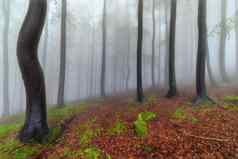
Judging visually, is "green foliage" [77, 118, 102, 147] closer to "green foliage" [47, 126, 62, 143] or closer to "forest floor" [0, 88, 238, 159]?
"forest floor" [0, 88, 238, 159]

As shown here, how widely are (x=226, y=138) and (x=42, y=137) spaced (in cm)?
648

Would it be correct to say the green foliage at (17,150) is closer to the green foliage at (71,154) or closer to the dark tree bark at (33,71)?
the dark tree bark at (33,71)

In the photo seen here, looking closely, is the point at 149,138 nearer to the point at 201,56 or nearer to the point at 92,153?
the point at 92,153

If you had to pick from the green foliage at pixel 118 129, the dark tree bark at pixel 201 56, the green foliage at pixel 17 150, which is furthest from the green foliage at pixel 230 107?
the green foliage at pixel 17 150

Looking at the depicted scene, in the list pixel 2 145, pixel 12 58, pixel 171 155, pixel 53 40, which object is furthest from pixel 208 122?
pixel 12 58

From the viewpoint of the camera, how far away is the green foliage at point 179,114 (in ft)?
20.6

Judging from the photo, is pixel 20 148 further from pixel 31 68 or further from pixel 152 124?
pixel 152 124

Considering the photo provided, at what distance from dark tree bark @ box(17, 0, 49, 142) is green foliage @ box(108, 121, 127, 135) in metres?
2.63

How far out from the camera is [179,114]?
658 centimetres

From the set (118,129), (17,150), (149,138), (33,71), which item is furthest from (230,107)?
(17,150)

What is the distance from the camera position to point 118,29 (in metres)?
24.3

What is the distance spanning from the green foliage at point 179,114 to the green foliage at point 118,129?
2.41 meters

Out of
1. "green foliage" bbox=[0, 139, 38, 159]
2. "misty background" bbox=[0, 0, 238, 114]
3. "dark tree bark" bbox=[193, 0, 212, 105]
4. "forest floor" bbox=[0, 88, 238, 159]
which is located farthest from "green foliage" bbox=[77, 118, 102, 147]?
"misty background" bbox=[0, 0, 238, 114]

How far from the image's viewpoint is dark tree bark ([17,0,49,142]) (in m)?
5.20
